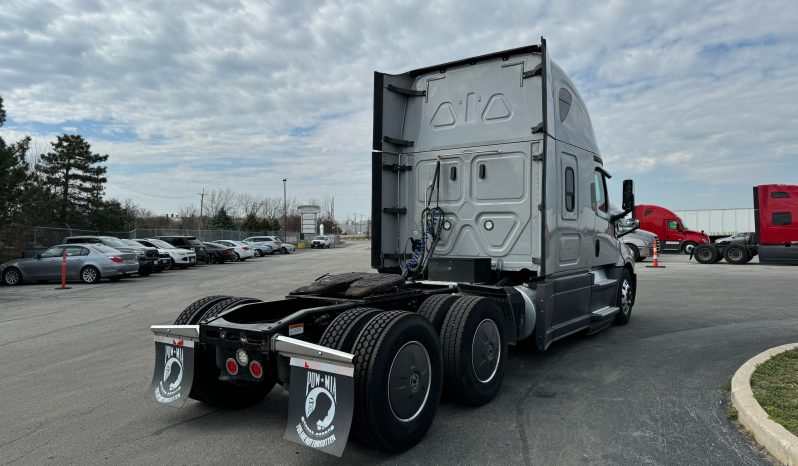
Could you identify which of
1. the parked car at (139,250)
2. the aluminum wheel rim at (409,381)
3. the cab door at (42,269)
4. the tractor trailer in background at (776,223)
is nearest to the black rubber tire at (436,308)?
the aluminum wheel rim at (409,381)

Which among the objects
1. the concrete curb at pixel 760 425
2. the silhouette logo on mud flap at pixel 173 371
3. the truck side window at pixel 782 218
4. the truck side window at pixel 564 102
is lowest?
the concrete curb at pixel 760 425

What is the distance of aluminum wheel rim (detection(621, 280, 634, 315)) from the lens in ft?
28.7

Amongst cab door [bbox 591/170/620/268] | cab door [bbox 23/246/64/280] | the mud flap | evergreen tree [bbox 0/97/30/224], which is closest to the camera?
the mud flap

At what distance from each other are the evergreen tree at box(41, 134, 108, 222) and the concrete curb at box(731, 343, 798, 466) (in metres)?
39.6

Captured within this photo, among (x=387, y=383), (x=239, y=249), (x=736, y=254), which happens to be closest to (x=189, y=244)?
(x=239, y=249)

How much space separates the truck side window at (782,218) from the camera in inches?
871

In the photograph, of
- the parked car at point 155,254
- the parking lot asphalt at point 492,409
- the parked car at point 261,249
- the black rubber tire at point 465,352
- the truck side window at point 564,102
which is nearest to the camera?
the parking lot asphalt at point 492,409

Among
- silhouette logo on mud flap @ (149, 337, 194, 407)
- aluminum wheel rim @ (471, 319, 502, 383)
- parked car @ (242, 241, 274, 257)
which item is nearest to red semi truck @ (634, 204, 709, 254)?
parked car @ (242, 241, 274, 257)

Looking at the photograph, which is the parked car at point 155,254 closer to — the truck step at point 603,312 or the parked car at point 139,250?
the parked car at point 139,250

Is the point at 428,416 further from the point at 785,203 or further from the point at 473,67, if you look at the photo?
the point at 785,203

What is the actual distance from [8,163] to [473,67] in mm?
23940

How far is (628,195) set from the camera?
8172 mm

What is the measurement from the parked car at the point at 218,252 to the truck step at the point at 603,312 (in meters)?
27.3

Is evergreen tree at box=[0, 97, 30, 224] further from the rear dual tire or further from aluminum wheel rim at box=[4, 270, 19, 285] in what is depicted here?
the rear dual tire
